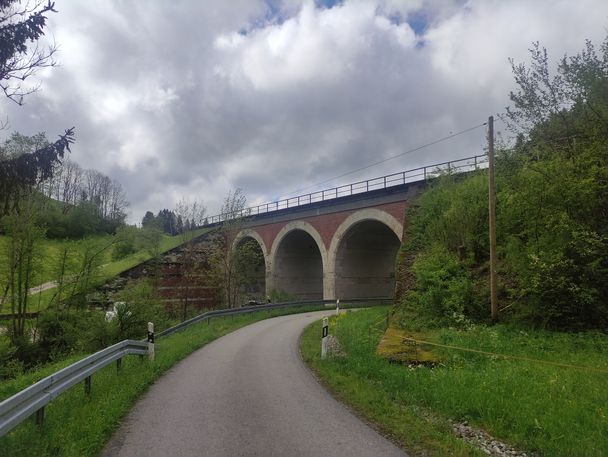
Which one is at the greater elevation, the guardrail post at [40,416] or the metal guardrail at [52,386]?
the metal guardrail at [52,386]

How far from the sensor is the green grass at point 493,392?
196 inches

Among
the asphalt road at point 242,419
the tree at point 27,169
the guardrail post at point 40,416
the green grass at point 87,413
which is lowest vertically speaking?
the asphalt road at point 242,419

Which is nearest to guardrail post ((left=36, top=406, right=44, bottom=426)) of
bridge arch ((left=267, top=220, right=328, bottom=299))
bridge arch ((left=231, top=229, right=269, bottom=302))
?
bridge arch ((left=267, top=220, right=328, bottom=299))

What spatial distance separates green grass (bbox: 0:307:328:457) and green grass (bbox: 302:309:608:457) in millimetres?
3270

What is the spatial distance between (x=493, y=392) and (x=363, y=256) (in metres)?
26.3

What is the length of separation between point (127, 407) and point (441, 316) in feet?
27.3

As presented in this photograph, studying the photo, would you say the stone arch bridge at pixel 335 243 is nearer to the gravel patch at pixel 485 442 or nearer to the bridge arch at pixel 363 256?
the bridge arch at pixel 363 256

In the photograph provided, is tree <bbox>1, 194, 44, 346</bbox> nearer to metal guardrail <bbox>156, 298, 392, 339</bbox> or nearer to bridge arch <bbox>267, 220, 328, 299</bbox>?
metal guardrail <bbox>156, 298, 392, 339</bbox>

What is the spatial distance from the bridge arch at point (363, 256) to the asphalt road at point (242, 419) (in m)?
18.3

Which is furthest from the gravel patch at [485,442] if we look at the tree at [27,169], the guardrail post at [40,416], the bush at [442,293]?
the tree at [27,169]

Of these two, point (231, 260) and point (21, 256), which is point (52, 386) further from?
point (231, 260)

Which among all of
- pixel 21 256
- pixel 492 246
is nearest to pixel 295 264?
pixel 21 256

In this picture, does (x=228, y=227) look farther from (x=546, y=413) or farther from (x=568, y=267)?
(x=546, y=413)

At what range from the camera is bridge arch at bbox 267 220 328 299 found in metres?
36.1
